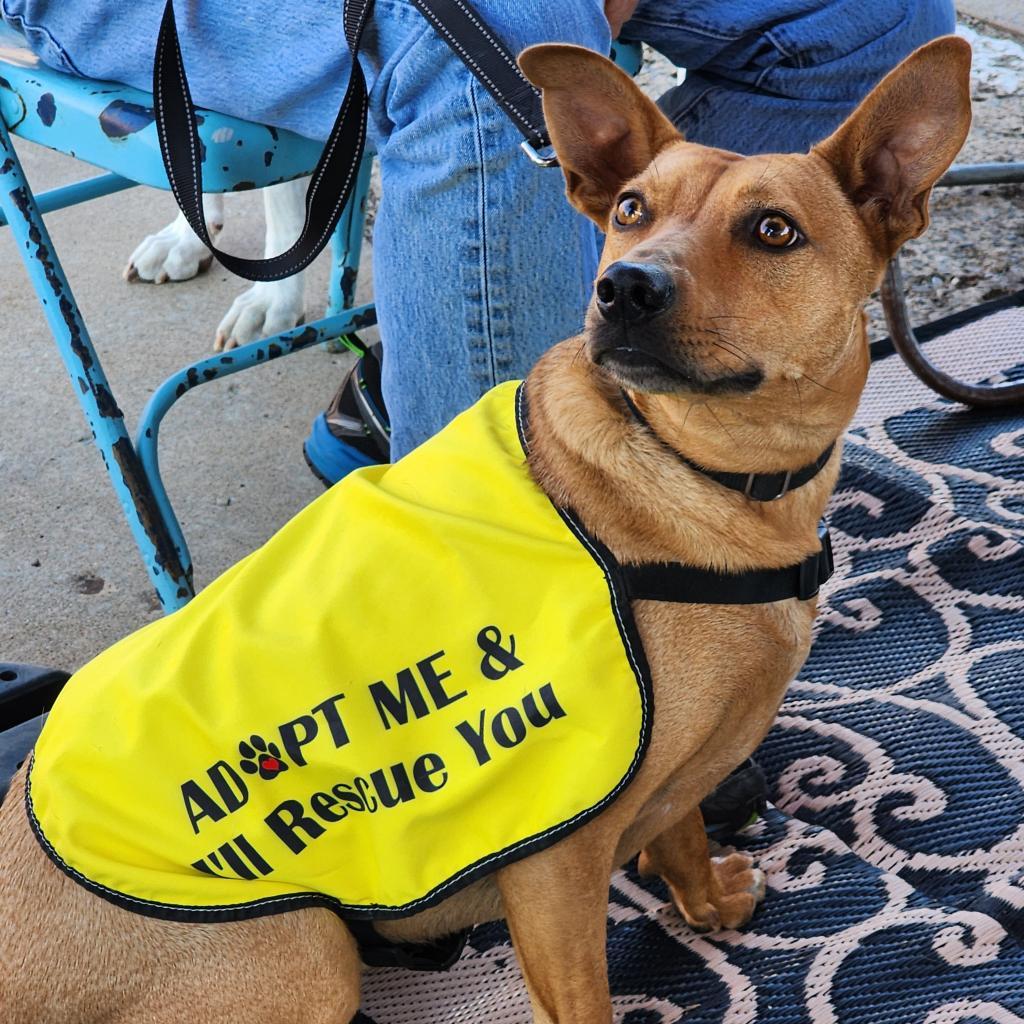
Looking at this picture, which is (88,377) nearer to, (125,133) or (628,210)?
(125,133)

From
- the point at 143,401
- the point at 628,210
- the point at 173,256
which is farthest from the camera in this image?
the point at 173,256

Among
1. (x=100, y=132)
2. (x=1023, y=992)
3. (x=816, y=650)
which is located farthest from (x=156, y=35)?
(x=1023, y=992)

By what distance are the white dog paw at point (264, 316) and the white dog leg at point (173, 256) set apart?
0.57 metres

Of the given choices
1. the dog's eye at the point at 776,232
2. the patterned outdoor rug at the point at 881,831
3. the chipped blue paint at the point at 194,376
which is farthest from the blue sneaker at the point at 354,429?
the dog's eye at the point at 776,232

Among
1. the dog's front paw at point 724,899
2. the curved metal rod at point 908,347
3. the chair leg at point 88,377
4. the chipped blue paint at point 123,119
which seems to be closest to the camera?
the dog's front paw at point 724,899

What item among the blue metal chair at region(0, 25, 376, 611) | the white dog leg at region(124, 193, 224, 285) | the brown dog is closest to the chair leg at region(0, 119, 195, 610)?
the blue metal chair at region(0, 25, 376, 611)

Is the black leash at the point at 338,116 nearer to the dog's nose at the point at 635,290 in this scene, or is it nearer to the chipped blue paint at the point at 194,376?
the chipped blue paint at the point at 194,376

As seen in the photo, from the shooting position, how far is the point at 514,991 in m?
1.95

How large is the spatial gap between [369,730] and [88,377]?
1235 mm

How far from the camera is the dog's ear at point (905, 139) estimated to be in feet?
5.10

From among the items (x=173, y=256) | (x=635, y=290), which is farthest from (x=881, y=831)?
(x=173, y=256)

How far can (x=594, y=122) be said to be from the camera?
1771 mm

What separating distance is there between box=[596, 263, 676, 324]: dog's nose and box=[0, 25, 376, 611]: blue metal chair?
1046mm

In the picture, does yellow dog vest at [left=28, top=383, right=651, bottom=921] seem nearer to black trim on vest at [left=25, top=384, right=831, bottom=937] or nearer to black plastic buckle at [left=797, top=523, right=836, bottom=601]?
black trim on vest at [left=25, top=384, right=831, bottom=937]
